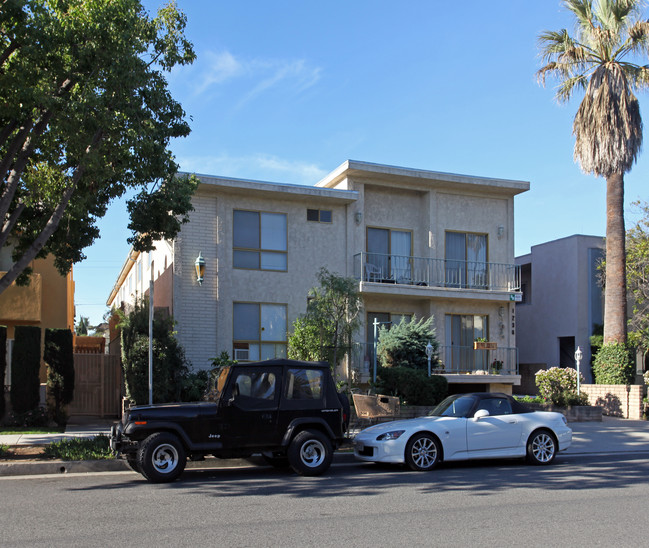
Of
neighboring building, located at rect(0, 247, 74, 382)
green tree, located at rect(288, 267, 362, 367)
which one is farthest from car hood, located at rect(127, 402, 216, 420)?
neighboring building, located at rect(0, 247, 74, 382)

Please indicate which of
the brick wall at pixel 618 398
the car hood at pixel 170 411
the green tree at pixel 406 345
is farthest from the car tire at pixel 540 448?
the brick wall at pixel 618 398

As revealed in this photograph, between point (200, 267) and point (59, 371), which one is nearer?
point (59, 371)

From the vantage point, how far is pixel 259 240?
70.2 ft

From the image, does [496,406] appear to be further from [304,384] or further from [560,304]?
[560,304]

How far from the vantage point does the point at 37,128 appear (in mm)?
12141

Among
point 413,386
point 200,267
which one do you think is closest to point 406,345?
point 413,386

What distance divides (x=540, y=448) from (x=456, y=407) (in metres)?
1.61

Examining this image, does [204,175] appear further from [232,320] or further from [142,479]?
[142,479]

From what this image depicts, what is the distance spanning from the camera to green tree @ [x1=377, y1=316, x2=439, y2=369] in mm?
20750

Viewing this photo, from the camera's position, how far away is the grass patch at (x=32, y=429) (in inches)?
601

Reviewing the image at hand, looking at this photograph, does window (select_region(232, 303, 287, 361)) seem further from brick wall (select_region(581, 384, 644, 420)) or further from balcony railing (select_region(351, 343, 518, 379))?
brick wall (select_region(581, 384, 644, 420))

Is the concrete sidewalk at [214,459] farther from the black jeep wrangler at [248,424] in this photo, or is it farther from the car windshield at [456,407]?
the car windshield at [456,407]

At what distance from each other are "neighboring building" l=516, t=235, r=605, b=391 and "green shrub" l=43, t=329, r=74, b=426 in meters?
19.3

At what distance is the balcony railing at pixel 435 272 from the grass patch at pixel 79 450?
430 inches
